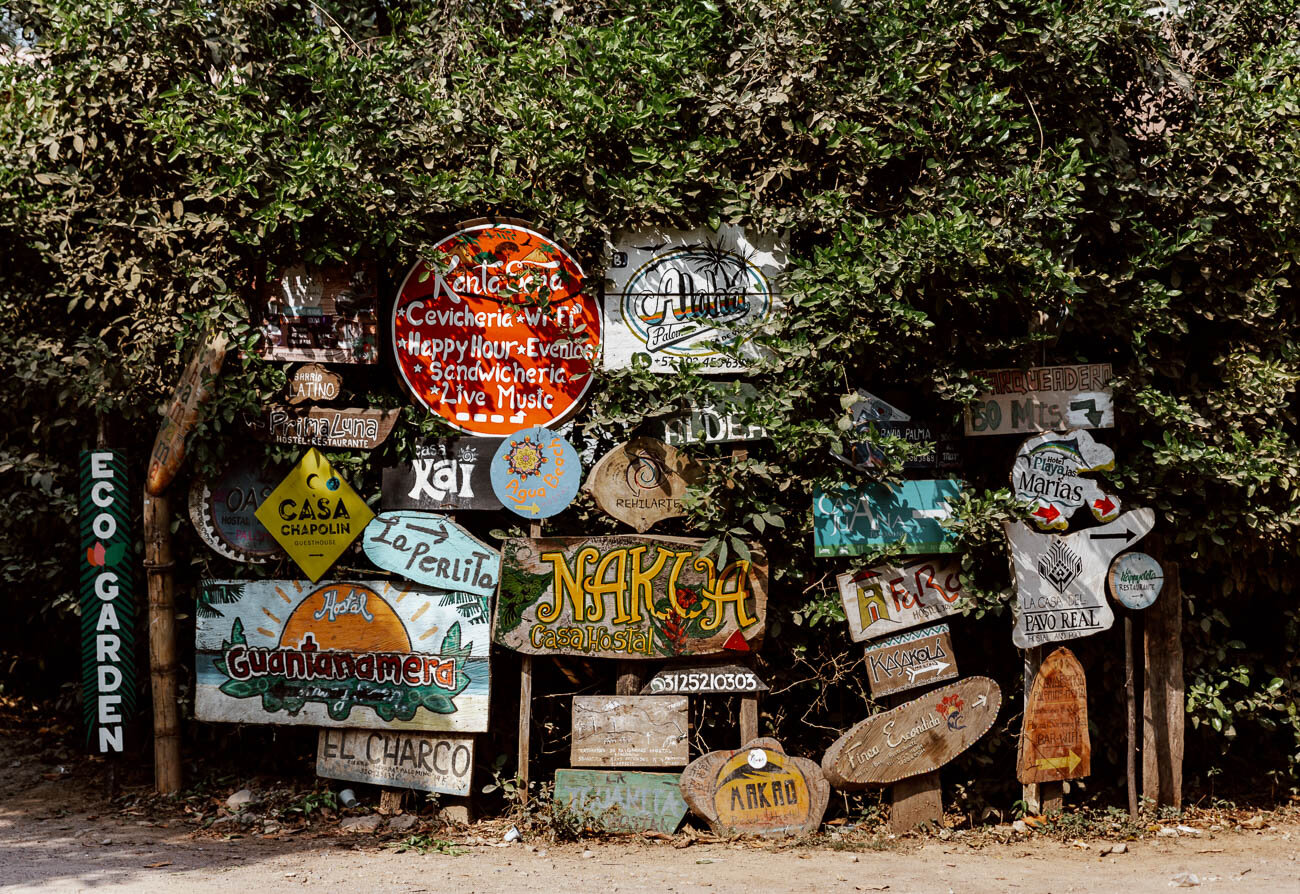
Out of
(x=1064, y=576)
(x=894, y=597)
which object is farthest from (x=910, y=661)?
(x=1064, y=576)

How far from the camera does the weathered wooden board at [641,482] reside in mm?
6121

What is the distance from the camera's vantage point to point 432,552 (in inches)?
246

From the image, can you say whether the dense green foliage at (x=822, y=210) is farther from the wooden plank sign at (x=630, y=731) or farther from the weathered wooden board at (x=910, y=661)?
the wooden plank sign at (x=630, y=731)

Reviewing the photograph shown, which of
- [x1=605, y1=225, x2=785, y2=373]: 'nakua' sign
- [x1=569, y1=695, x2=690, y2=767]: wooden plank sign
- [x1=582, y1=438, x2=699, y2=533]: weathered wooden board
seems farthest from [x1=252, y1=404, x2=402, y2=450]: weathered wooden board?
[x1=569, y1=695, x2=690, y2=767]: wooden plank sign

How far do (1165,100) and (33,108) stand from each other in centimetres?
674

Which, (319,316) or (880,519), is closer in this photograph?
(880,519)

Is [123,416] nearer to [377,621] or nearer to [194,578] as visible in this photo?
[194,578]

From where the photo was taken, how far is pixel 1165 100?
637cm

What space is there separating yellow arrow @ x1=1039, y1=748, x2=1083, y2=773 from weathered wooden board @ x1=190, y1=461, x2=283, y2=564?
15.2ft

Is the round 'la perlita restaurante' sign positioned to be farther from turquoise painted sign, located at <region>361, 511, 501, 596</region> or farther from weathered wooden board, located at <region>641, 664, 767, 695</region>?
weathered wooden board, located at <region>641, 664, 767, 695</region>

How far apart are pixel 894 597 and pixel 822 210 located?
2.23m

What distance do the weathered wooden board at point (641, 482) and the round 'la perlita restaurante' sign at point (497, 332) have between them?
18.3 inches

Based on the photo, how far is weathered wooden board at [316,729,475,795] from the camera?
6.21 metres

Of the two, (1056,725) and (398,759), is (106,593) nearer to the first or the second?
(398,759)
